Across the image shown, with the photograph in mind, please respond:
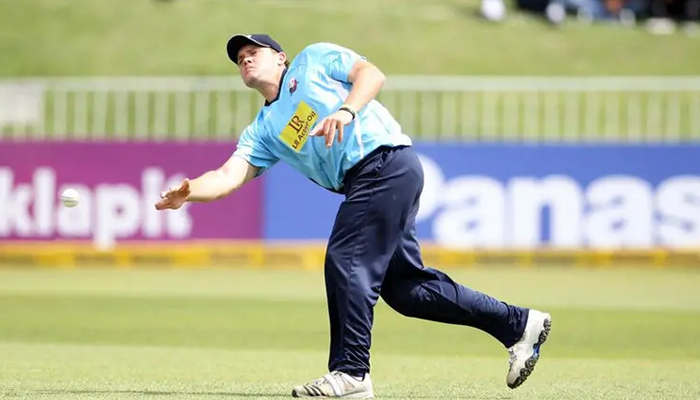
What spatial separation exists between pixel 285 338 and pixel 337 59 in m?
4.88

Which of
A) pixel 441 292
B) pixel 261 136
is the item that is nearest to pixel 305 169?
pixel 261 136

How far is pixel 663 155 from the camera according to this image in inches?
797

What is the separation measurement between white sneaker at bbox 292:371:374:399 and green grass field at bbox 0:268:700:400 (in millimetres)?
287

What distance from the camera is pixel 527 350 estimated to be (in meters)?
8.44

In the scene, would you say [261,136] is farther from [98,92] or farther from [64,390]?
[98,92]

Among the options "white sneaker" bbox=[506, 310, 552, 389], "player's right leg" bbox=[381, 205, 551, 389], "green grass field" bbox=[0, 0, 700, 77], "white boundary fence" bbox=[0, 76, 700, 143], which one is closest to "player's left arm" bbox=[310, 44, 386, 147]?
"player's right leg" bbox=[381, 205, 551, 389]

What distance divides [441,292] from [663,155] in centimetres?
1249

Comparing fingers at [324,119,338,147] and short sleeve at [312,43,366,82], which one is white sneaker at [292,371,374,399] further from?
short sleeve at [312,43,366,82]

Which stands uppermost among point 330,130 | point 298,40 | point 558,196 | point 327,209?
point 330,130

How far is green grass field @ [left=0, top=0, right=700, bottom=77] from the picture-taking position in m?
27.0

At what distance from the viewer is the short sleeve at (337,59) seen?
7914 mm

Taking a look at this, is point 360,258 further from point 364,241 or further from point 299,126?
point 299,126

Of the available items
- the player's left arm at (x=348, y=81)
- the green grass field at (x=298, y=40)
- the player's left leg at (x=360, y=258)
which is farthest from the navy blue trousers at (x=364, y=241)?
the green grass field at (x=298, y=40)

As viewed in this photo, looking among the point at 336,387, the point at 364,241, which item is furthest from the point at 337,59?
the point at 336,387
